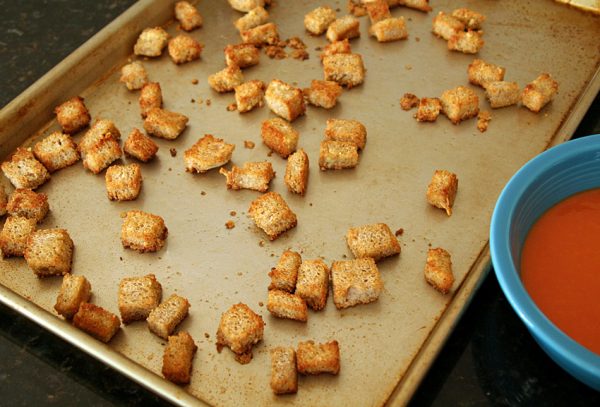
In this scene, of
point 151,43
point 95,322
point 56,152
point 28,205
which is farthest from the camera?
point 151,43

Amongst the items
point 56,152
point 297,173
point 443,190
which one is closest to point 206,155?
point 297,173

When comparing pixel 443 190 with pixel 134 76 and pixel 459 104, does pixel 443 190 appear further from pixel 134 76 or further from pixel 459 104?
pixel 134 76

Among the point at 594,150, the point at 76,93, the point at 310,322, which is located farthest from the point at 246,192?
the point at 594,150

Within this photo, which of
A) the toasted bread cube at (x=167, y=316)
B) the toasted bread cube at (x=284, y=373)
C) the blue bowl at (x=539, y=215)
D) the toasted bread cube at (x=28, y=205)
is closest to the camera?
the blue bowl at (x=539, y=215)

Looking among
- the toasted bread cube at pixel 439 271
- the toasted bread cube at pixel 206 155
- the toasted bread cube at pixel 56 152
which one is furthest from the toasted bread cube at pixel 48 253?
the toasted bread cube at pixel 439 271

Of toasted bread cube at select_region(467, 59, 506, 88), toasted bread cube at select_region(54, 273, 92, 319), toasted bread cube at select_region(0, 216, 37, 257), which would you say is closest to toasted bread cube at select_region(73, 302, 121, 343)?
toasted bread cube at select_region(54, 273, 92, 319)

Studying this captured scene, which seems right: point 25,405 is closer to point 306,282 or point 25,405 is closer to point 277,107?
point 306,282

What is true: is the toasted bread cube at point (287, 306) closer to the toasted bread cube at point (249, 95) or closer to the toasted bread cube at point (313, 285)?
the toasted bread cube at point (313, 285)

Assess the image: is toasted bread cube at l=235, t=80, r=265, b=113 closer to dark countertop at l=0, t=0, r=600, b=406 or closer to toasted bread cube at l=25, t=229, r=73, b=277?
toasted bread cube at l=25, t=229, r=73, b=277
